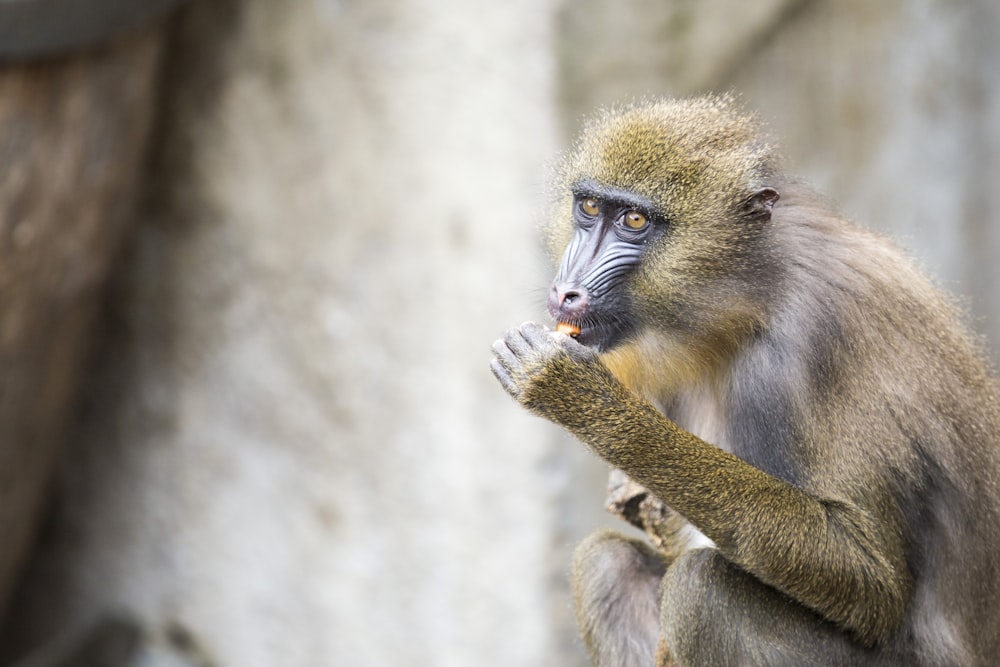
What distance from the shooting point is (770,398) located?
322cm

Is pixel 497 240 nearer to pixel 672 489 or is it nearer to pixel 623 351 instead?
pixel 623 351

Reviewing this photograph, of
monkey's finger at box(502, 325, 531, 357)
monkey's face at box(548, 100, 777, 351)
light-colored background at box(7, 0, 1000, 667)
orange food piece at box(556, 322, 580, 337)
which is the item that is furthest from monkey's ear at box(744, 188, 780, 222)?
light-colored background at box(7, 0, 1000, 667)

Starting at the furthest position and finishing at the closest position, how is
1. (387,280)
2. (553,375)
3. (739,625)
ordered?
(387,280) < (739,625) < (553,375)

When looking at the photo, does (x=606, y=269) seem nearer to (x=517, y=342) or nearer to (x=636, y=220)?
(x=636, y=220)

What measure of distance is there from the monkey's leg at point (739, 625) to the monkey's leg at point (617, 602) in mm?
473

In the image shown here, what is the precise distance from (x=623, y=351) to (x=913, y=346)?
26.8 inches

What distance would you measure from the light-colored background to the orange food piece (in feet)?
5.06

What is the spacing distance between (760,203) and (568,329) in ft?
1.79

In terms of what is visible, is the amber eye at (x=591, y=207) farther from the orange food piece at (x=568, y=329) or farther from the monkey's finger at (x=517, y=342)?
the monkey's finger at (x=517, y=342)

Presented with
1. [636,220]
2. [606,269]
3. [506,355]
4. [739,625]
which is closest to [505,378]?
[506,355]

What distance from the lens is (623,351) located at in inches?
128

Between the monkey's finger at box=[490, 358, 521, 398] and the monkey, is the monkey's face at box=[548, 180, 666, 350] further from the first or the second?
the monkey's finger at box=[490, 358, 521, 398]

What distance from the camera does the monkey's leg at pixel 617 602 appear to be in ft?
12.0

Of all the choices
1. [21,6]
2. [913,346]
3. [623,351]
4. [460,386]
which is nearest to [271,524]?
[460,386]
